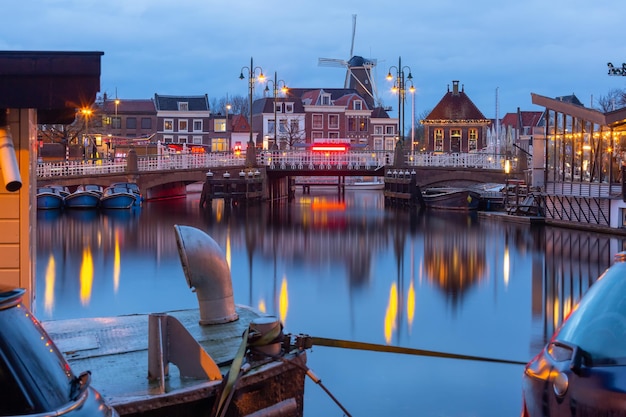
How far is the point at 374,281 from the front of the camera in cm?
2147

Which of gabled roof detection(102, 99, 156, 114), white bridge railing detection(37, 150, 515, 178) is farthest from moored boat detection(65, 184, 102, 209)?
gabled roof detection(102, 99, 156, 114)

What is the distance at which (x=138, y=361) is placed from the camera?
7879 mm

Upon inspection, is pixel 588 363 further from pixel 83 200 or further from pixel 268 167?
pixel 268 167

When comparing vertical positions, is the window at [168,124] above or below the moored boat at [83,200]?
above

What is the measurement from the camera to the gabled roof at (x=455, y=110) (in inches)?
3076

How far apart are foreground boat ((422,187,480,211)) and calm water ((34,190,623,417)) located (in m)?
9.92

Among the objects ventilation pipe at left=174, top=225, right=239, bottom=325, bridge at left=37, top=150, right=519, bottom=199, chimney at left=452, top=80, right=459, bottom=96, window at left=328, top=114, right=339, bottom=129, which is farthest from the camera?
window at left=328, top=114, right=339, bottom=129

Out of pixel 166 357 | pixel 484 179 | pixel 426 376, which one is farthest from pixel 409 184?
pixel 166 357

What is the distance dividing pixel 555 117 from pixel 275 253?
1576 cm

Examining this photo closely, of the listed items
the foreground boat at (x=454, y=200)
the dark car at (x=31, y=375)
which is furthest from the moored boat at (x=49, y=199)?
the dark car at (x=31, y=375)

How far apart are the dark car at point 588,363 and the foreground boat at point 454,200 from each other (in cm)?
4497

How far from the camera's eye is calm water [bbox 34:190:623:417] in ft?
36.4

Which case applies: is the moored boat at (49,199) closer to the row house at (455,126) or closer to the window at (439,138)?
the row house at (455,126)

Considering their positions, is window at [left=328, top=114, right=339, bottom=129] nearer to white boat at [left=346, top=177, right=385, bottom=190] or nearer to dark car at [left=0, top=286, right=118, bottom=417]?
white boat at [left=346, top=177, right=385, bottom=190]
